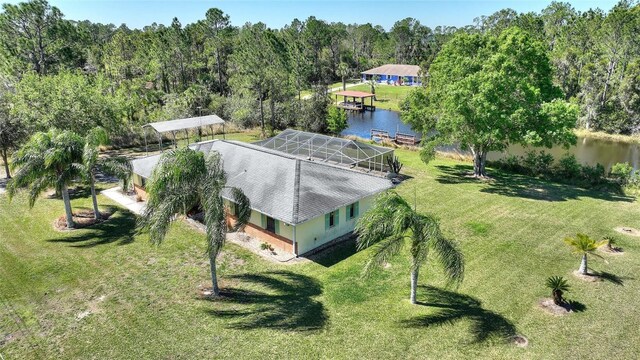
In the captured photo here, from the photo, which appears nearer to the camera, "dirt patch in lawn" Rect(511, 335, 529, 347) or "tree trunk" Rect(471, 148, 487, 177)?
"dirt patch in lawn" Rect(511, 335, 529, 347)

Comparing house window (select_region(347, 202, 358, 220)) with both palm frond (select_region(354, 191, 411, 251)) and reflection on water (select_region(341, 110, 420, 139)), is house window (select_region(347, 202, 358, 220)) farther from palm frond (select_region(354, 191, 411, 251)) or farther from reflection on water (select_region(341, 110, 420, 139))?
reflection on water (select_region(341, 110, 420, 139))

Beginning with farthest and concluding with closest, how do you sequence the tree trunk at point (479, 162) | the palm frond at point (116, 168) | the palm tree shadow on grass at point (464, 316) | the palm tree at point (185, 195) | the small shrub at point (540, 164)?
the small shrub at point (540, 164), the tree trunk at point (479, 162), the palm frond at point (116, 168), the palm tree at point (185, 195), the palm tree shadow on grass at point (464, 316)

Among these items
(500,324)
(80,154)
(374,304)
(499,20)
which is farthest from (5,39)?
(499,20)

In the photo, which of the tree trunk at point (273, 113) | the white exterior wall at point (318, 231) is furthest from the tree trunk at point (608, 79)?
the white exterior wall at point (318, 231)

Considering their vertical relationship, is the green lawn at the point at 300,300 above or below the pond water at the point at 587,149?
below

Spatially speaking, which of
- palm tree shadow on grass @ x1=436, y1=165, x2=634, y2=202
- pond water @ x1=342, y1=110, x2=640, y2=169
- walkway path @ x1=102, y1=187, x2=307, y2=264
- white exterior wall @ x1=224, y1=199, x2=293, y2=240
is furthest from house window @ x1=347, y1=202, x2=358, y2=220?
pond water @ x1=342, y1=110, x2=640, y2=169

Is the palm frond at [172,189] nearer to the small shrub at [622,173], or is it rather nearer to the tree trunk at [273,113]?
the small shrub at [622,173]

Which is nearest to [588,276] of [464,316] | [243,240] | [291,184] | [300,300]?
[464,316]

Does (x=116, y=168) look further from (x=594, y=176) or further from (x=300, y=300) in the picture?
(x=594, y=176)
